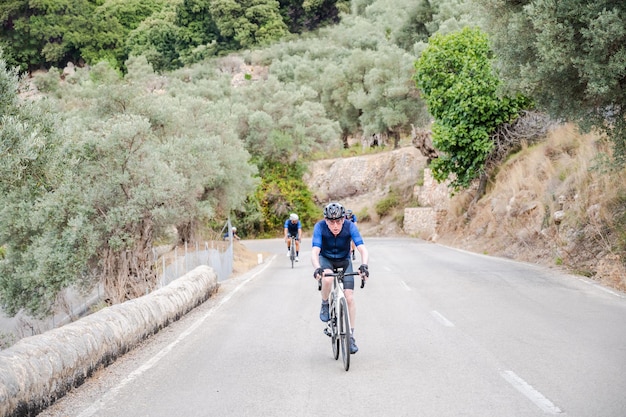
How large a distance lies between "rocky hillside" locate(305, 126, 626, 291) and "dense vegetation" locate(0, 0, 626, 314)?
2.19m

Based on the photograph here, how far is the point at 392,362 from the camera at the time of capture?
322 inches

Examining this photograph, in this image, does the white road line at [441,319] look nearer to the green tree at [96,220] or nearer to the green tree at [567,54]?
the green tree at [567,54]

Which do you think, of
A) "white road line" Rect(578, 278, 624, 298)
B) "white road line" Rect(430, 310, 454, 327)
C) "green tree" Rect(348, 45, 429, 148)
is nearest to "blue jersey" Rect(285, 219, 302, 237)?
"white road line" Rect(578, 278, 624, 298)

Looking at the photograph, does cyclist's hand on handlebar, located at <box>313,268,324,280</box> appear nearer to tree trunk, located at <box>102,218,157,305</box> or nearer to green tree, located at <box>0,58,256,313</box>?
green tree, located at <box>0,58,256,313</box>

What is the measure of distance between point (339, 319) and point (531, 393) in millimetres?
2509

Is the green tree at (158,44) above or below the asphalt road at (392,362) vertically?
Answer: above

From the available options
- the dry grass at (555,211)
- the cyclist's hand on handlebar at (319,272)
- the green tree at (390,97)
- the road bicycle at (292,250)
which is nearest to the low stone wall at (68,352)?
the cyclist's hand on handlebar at (319,272)

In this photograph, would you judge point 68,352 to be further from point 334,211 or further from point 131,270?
point 131,270

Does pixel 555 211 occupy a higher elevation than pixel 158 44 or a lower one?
lower

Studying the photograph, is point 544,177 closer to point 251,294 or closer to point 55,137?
point 251,294

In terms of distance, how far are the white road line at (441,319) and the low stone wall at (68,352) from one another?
4.62 meters

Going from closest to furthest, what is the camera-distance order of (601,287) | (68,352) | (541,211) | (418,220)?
(68,352) → (601,287) → (541,211) → (418,220)

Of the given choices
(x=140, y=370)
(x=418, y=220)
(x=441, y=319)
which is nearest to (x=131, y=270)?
(x=441, y=319)

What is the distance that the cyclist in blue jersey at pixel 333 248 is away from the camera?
28.0 ft
